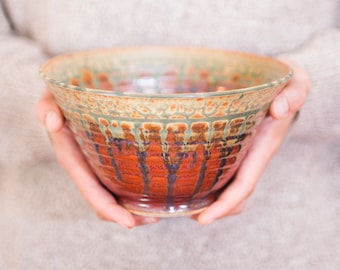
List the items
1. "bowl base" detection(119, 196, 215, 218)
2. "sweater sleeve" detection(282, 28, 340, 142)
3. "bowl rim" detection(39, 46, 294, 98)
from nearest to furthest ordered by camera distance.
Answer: "bowl rim" detection(39, 46, 294, 98) → "bowl base" detection(119, 196, 215, 218) → "sweater sleeve" detection(282, 28, 340, 142)

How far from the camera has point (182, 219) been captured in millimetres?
608

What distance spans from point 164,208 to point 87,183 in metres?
0.10

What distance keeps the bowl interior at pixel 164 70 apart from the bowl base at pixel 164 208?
0.16m

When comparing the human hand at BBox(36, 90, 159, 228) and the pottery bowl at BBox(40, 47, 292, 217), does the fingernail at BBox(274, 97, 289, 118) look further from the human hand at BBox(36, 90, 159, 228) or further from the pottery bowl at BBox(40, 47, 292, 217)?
the human hand at BBox(36, 90, 159, 228)

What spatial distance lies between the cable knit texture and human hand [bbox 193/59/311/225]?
9 centimetres

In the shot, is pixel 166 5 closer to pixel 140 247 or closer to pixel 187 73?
pixel 187 73

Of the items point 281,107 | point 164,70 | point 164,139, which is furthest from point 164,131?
point 164,70

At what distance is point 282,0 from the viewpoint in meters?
0.61

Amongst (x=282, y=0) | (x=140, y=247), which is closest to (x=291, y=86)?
(x=282, y=0)

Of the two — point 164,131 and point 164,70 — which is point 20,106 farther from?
point 164,131

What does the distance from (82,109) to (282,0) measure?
351 millimetres

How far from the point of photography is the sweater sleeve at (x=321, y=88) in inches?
22.4

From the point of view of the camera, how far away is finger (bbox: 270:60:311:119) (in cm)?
44

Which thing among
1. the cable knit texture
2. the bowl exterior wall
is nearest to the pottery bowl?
the bowl exterior wall
